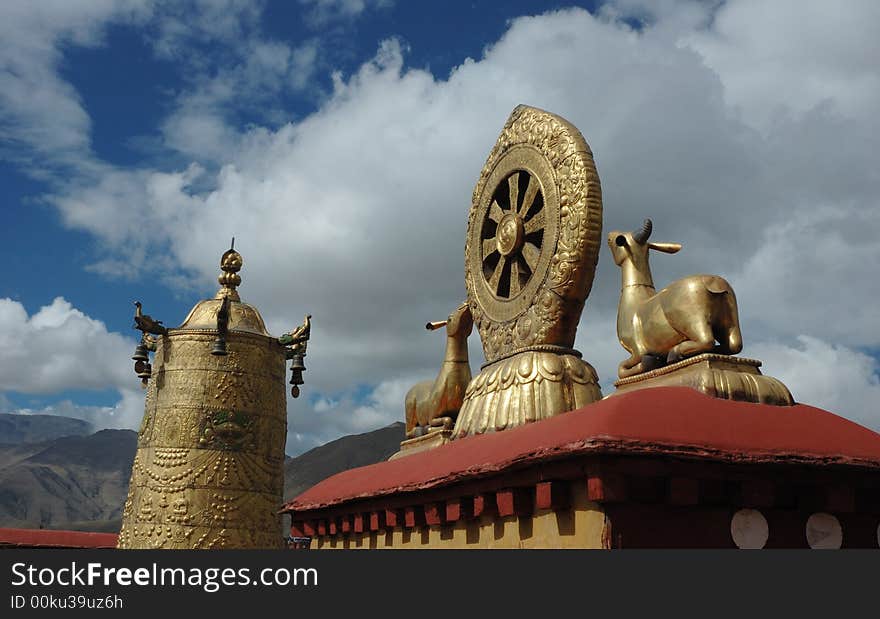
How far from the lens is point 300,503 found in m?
10.5

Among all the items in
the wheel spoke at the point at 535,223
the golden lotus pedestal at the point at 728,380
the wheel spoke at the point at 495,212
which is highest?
the wheel spoke at the point at 495,212

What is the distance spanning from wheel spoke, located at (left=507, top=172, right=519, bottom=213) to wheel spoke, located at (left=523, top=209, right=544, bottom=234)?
37 cm

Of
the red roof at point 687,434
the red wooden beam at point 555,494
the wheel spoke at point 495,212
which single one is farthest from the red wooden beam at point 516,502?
the wheel spoke at point 495,212

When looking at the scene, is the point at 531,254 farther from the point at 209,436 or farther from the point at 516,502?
the point at 209,436

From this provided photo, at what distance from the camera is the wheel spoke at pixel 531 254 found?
8.98 meters

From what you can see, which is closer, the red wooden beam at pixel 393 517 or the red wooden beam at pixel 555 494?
the red wooden beam at pixel 555 494

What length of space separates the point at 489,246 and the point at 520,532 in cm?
420

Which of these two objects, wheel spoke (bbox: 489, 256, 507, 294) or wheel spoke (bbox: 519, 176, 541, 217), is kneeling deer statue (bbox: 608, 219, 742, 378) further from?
wheel spoke (bbox: 489, 256, 507, 294)

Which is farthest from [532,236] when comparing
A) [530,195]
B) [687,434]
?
[687,434]

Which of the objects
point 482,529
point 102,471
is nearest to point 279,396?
point 482,529

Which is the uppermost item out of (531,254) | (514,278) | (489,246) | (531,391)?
(489,246)

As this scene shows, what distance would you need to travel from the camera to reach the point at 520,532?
656cm

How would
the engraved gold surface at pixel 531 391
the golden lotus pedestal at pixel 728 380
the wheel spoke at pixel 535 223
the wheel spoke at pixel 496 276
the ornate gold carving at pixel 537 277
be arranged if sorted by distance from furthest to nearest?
the wheel spoke at pixel 496 276 → the wheel spoke at pixel 535 223 → the ornate gold carving at pixel 537 277 → the engraved gold surface at pixel 531 391 → the golden lotus pedestal at pixel 728 380

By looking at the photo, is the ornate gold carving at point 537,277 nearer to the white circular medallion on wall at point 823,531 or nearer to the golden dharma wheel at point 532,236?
the golden dharma wheel at point 532,236
